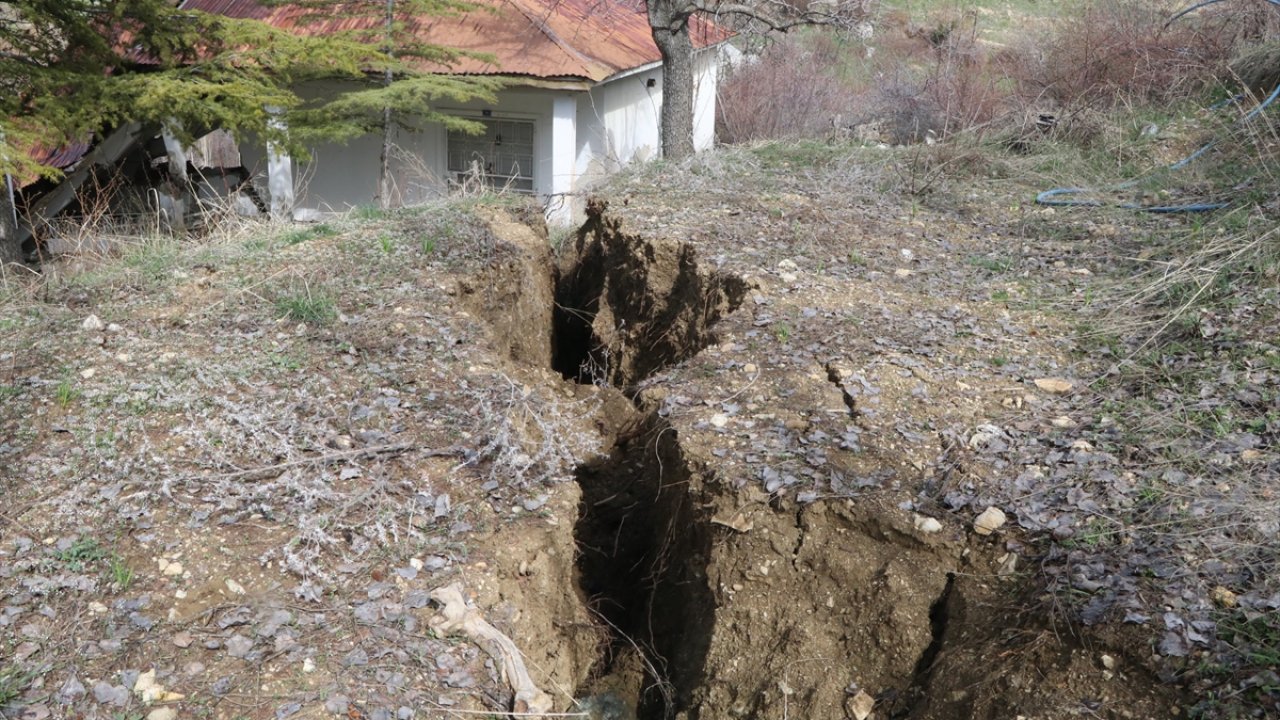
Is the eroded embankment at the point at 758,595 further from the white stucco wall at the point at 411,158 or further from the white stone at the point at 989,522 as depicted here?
the white stucco wall at the point at 411,158

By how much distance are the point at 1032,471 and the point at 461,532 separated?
91.3 inches

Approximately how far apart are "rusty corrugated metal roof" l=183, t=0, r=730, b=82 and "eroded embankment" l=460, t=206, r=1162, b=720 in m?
7.43

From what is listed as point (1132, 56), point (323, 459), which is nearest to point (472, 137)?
point (1132, 56)

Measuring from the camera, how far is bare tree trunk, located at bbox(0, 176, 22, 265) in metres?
9.16

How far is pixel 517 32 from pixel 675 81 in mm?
2297

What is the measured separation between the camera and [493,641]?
3502mm

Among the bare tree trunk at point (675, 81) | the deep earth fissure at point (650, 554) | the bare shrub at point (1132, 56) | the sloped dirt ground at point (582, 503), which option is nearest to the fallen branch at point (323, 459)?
the sloped dirt ground at point (582, 503)

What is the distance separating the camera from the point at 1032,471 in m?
3.97

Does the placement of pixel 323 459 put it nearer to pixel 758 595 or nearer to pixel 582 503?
pixel 582 503

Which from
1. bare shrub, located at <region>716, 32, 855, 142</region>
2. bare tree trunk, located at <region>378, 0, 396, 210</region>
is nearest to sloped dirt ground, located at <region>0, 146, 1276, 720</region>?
bare tree trunk, located at <region>378, 0, 396, 210</region>

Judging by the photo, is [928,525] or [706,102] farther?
[706,102]

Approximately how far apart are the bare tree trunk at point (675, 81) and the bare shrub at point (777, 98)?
5.01 metres

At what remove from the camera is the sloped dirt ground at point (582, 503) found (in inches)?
128

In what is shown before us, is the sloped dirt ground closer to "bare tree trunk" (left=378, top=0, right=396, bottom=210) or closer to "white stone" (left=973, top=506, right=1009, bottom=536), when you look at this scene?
"white stone" (left=973, top=506, right=1009, bottom=536)
